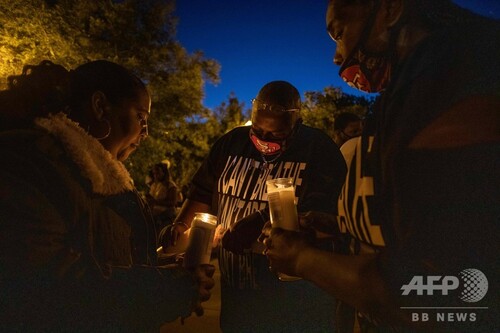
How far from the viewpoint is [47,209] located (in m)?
1.56

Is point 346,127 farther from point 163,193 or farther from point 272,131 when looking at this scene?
point 163,193

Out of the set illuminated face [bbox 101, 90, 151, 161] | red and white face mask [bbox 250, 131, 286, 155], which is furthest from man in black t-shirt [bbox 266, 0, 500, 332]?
red and white face mask [bbox 250, 131, 286, 155]

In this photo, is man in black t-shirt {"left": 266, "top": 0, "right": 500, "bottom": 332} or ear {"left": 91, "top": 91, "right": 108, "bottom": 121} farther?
ear {"left": 91, "top": 91, "right": 108, "bottom": 121}

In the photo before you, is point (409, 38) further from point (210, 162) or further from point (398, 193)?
point (210, 162)

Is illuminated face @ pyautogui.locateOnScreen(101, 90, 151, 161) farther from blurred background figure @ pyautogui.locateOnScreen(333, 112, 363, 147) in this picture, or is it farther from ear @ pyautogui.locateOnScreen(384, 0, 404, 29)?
blurred background figure @ pyautogui.locateOnScreen(333, 112, 363, 147)

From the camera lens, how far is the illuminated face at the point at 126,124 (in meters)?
2.06

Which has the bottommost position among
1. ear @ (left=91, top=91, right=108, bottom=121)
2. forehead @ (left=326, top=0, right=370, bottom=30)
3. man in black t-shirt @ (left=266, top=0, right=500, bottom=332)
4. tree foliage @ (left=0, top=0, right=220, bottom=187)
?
man in black t-shirt @ (left=266, top=0, right=500, bottom=332)

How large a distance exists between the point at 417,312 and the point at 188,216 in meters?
1.99

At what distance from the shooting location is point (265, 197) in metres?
2.83

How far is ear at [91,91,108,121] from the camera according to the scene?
1.97 metres

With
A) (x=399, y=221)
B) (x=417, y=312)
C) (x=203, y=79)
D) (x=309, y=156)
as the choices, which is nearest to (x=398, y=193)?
(x=399, y=221)

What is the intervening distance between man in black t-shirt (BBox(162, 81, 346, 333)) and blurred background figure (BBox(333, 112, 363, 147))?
1.96 m

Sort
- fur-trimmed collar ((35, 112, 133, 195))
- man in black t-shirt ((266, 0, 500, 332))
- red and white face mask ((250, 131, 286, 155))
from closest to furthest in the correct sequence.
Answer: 1. man in black t-shirt ((266, 0, 500, 332))
2. fur-trimmed collar ((35, 112, 133, 195))
3. red and white face mask ((250, 131, 286, 155))

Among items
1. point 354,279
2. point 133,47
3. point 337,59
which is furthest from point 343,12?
point 133,47
